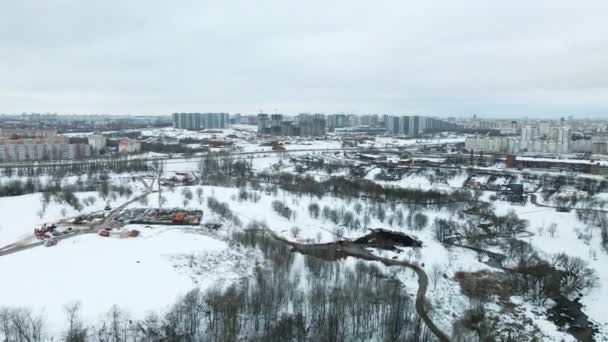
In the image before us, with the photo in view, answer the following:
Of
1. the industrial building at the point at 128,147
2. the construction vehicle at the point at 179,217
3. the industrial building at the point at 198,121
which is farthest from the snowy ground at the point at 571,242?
the industrial building at the point at 198,121

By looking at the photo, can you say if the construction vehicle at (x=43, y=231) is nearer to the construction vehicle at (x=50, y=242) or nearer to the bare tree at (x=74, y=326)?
the construction vehicle at (x=50, y=242)

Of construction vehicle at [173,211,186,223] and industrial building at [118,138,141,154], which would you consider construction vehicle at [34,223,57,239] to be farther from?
industrial building at [118,138,141,154]

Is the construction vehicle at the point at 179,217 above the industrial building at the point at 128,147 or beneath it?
beneath

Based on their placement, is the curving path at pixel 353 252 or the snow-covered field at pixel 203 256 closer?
the snow-covered field at pixel 203 256

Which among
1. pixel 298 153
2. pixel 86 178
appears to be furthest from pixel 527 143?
pixel 86 178

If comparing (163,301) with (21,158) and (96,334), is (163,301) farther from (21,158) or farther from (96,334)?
(21,158)

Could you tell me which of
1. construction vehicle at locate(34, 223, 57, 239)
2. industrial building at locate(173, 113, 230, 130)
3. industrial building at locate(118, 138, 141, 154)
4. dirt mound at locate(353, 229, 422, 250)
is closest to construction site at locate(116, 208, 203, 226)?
construction vehicle at locate(34, 223, 57, 239)

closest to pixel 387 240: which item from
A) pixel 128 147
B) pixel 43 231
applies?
pixel 43 231

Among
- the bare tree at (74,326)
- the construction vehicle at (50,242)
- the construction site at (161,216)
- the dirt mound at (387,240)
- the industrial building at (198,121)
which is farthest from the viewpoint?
the industrial building at (198,121)

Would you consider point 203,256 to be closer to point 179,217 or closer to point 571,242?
point 179,217
